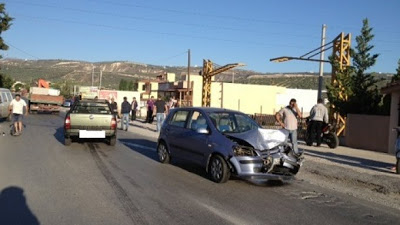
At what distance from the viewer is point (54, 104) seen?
125ft

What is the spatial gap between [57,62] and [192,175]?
148 meters

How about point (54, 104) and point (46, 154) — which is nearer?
point (46, 154)

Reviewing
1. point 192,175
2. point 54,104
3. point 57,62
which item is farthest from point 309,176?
point 57,62

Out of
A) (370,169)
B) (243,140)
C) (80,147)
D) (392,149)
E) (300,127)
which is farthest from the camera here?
(300,127)

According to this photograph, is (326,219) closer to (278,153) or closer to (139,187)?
(278,153)

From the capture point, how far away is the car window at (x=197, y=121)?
387 inches

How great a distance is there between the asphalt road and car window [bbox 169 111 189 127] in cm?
108

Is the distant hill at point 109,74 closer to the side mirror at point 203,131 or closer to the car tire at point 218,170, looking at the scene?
the side mirror at point 203,131

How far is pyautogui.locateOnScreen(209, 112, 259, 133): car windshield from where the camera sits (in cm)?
965

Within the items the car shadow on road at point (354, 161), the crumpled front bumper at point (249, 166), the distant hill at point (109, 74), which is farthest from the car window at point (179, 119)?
the distant hill at point (109, 74)

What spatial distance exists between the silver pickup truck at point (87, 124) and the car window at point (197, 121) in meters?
5.08

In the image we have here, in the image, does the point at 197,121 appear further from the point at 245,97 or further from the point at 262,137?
the point at 245,97

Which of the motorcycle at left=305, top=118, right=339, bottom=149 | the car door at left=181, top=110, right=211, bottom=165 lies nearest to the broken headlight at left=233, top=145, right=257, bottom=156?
the car door at left=181, top=110, right=211, bottom=165

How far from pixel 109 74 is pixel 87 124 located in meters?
126
